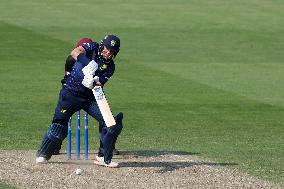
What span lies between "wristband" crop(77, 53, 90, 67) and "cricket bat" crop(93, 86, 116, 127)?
0.45 meters

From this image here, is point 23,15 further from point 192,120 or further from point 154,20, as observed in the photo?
Answer: point 192,120

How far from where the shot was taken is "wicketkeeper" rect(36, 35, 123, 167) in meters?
15.8

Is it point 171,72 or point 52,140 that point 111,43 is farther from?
point 171,72

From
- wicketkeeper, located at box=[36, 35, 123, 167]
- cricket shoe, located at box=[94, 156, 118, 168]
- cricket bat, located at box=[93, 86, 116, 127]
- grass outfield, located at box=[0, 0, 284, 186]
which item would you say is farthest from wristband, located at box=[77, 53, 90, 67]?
grass outfield, located at box=[0, 0, 284, 186]

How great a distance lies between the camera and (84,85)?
15586 mm

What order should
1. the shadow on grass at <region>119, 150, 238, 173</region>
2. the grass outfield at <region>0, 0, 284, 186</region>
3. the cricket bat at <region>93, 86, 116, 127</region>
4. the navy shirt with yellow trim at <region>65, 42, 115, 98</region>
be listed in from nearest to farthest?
the cricket bat at <region>93, 86, 116, 127</region> → the navy shirt with yellow trim at <region>65, 42, 115, 98</region> → the shadow on grass at <region>119, 150, 238, 173</region> → the grass outfield at <region>0, 0, 284, 186</region>

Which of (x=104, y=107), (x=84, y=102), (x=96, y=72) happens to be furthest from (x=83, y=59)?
(x=104, y=107)

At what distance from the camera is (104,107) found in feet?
50.6

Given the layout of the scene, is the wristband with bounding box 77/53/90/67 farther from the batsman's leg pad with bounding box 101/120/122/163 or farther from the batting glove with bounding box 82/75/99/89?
the batsman's leg pad with bounding box 101/120/122/163

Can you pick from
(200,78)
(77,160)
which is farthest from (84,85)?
(200,78)

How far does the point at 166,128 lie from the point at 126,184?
5.80 metres

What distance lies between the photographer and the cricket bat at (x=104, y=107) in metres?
15.4

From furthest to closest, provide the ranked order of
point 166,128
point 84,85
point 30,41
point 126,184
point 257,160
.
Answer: point 30,41 → point 166,128 → point 257,160 → point 84,85 → point 126,184

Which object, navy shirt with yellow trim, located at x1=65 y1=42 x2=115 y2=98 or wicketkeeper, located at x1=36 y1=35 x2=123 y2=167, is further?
navy shirt with yellow trim, located at x1=65 y1=42 x2=115 y2=98
